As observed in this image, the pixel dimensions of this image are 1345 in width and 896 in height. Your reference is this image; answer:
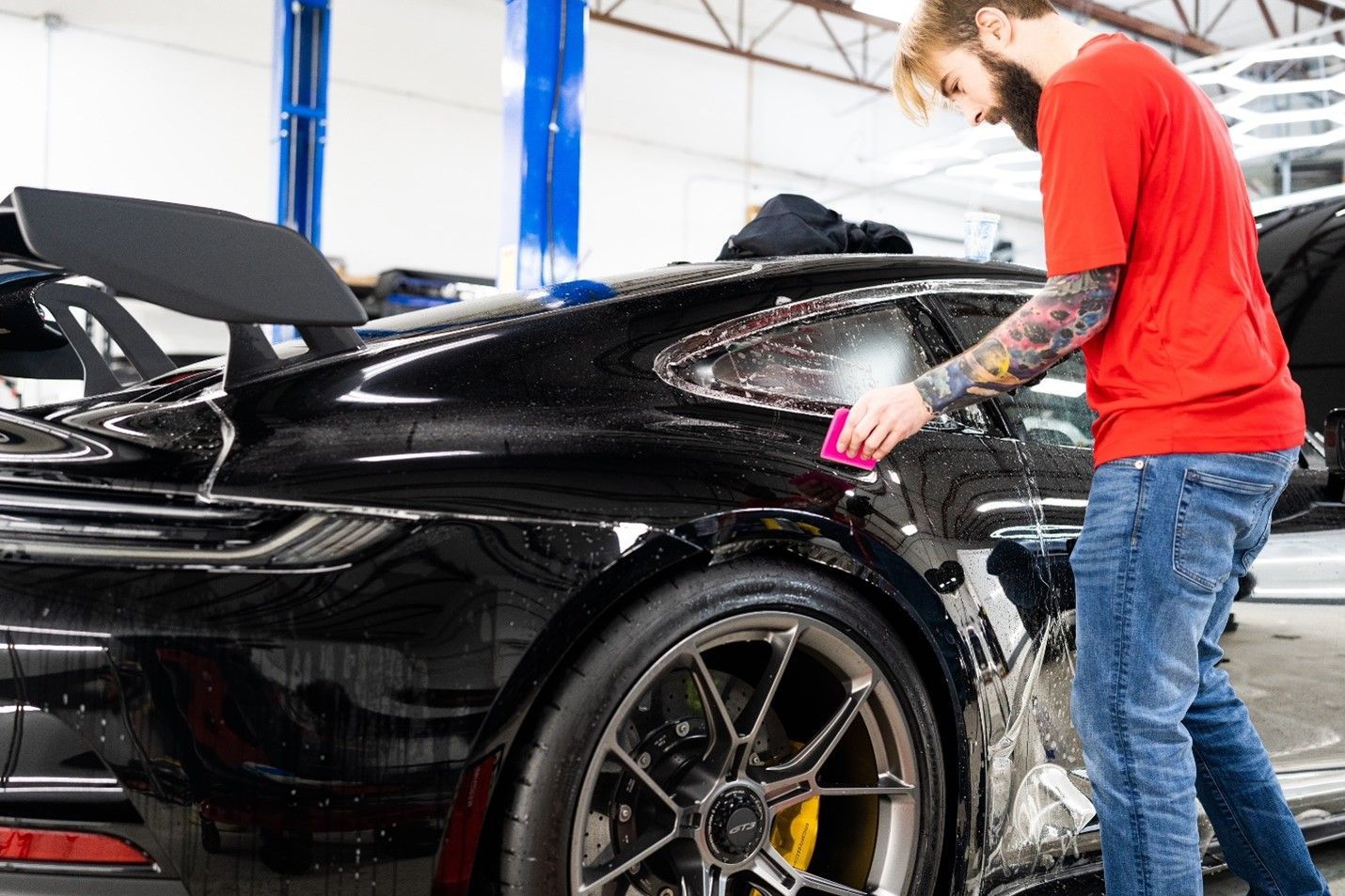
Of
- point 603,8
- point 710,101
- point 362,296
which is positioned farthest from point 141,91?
point 710,101

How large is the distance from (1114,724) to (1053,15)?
995 millimetres

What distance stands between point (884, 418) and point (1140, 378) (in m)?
0.35

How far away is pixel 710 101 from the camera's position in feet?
52.1

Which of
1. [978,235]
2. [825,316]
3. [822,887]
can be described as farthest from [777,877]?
[978,235]

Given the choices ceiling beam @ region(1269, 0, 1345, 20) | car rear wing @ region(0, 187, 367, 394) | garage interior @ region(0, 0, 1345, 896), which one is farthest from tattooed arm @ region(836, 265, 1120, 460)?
ceiling beam @ region(1269, 0, 1345, 20)

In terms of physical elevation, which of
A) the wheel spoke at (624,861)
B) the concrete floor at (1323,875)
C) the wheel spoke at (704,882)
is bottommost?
the concrete floor at (1323,875)

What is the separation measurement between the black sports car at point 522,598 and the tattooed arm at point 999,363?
111 millimetres

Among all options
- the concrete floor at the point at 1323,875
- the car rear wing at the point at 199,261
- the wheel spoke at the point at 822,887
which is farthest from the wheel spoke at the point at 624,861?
the concrete floor at the point at 1323,875

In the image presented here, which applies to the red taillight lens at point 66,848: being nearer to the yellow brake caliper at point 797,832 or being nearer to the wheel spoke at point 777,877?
the wheel spoke at point 777,877

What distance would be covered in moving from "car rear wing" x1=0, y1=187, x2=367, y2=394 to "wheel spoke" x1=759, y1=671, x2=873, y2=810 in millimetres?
850

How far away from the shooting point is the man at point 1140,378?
1494 millimetres

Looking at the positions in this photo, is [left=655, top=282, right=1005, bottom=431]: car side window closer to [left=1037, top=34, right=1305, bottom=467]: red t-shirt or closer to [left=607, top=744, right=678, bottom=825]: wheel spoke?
[left=1037, top=34, right=1305, bottom=467]: red t-shirt

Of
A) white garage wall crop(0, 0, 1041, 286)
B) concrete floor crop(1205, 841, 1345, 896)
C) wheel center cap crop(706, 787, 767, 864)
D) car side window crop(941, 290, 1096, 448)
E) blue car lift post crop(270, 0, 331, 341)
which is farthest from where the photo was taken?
white garage wall crop(0, 0, 1041, 286)

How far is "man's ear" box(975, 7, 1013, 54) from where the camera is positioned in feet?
5.30
